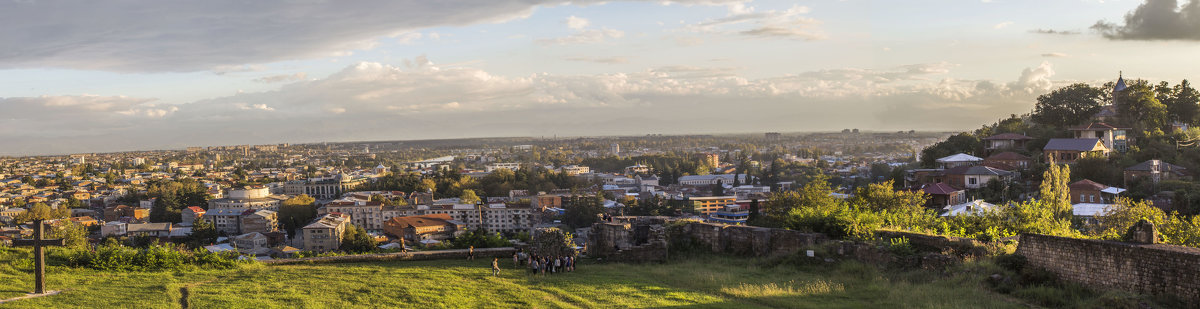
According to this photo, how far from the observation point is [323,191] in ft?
356

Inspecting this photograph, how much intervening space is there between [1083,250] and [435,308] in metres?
7.28

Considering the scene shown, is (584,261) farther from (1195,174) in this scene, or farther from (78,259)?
(1195,174)

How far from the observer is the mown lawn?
8.72 meters

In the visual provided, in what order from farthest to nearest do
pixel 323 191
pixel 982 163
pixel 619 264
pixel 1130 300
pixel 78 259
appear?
pixel 323 191
pixel 982 163
pixel 619 264
pixel 78 259
pixel 1130 300

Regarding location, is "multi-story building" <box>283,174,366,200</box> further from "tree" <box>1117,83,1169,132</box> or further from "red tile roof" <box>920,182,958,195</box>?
"tree" <box>1117,83,1169,132</box>

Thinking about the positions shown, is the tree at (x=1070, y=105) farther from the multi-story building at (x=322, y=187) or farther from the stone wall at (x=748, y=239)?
the multi-story building at (x=322, y=187)

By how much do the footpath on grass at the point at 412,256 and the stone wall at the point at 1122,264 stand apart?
27.1 ft

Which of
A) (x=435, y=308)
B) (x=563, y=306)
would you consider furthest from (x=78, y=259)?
(x=563, y=306)

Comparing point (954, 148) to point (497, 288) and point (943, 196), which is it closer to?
point (943, 196)

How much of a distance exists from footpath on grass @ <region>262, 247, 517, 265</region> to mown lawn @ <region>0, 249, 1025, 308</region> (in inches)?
35.5

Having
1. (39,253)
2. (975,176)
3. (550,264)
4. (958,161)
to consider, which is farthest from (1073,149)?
(39,253)

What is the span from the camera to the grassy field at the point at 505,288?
28.6ft

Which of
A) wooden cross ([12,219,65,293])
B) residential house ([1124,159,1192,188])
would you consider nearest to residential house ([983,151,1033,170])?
residential house ([1124,159,1192,188])

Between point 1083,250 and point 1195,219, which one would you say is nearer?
point 1083,250
